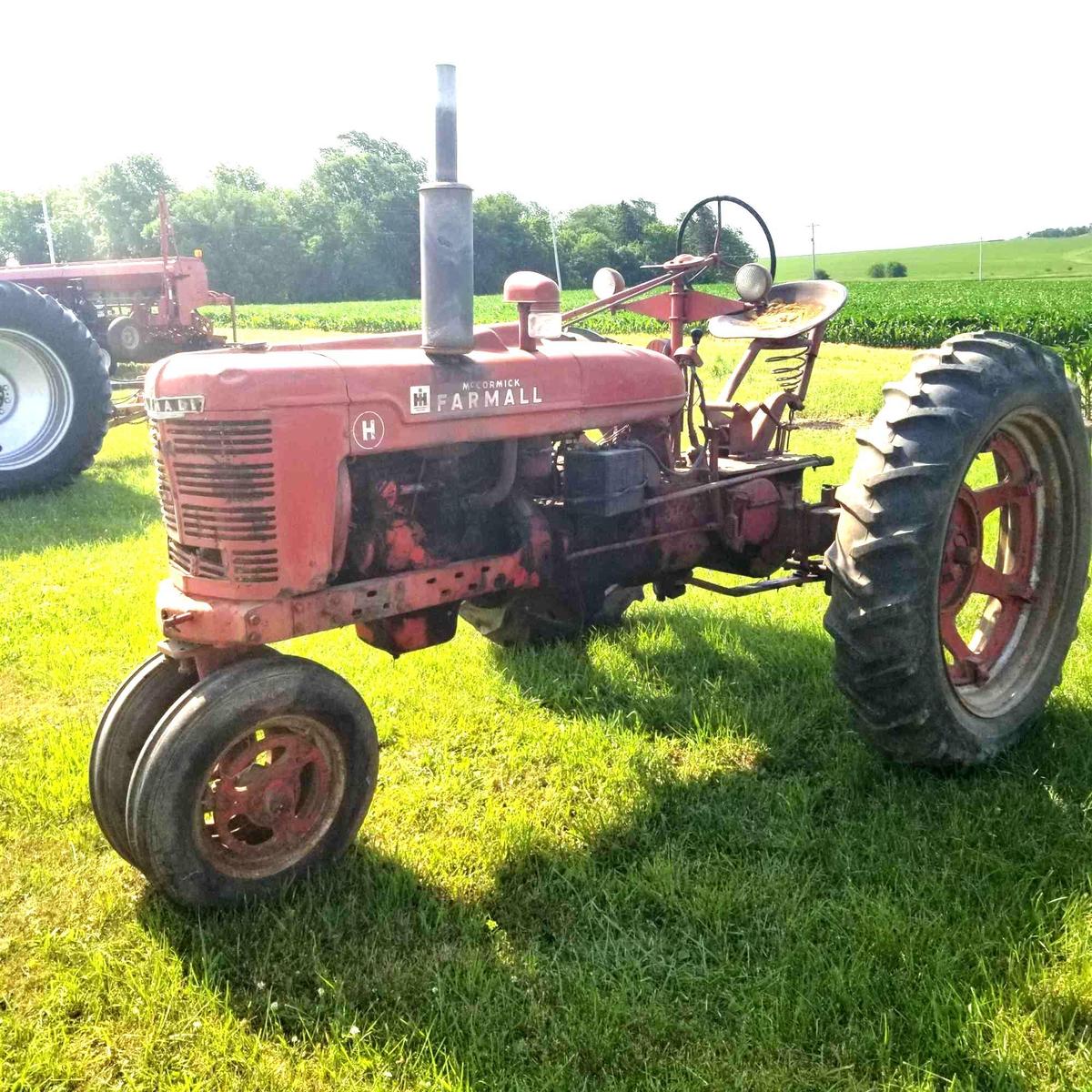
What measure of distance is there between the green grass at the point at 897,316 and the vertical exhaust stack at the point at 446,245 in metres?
17.1

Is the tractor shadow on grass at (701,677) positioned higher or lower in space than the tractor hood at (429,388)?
lower

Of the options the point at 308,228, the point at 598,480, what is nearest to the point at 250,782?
the point at 598,480

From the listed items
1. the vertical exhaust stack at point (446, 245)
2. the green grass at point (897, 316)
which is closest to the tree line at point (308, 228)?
the green grass at point (897, 316)

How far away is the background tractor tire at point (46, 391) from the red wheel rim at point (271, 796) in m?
5.83

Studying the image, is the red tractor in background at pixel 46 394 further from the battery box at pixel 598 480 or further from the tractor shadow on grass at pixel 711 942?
the tractor shadow on grass at pixel 711 942

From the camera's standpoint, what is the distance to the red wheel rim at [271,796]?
2707mm

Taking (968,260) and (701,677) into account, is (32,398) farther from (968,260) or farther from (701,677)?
(968,260)

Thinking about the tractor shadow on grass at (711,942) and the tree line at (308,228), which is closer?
the tractor shadow on grass at (711,942)

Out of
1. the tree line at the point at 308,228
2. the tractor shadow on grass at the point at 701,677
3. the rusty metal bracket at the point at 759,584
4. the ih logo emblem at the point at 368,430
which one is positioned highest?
the tree line at the point at 308,228

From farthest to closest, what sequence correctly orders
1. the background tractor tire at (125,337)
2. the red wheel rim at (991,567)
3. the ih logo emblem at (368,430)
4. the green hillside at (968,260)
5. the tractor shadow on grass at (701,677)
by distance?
the green hillside at (968,260)
the background tractor tire at (125,337)
the tractor shadow on grass at (701,677)
the red wheel rim at (991,567)
the ih logo emblem at (368,430)

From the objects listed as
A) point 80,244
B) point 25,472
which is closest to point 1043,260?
point 80,244

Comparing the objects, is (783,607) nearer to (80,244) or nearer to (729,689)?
(729,689)

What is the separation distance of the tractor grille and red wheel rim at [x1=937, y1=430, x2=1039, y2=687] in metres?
2.19

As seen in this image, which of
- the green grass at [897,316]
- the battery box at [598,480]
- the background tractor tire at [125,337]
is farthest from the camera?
the green grass at [897,316]
